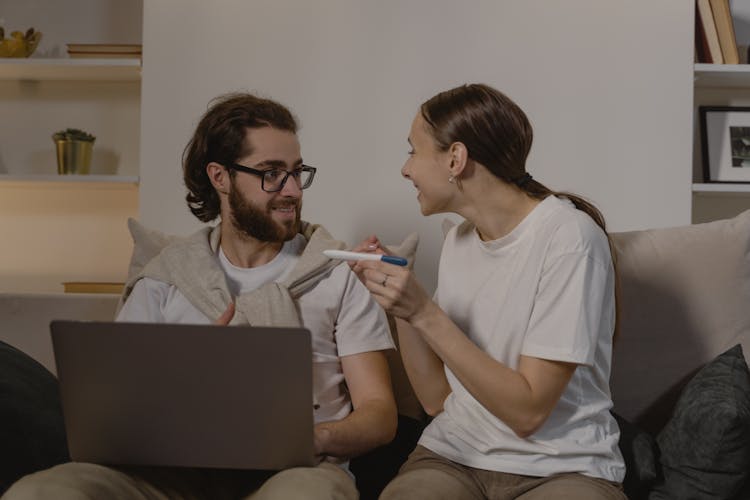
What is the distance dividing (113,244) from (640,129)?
5.90 feet

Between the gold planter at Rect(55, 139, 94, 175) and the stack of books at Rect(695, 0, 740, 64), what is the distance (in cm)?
200

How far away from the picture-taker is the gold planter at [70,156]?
10.0 ft

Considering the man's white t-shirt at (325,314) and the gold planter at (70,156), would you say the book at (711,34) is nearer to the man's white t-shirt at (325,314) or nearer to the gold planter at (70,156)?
the man's white t-shirt at (325,314)

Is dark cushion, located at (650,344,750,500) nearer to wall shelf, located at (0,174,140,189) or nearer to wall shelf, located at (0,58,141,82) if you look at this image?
wall shelf, located at (0,174,140,189)

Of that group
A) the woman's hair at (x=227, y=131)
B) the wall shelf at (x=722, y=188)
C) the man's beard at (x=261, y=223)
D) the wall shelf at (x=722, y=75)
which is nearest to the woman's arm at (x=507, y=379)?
the man's beard at (x=261, y=223)

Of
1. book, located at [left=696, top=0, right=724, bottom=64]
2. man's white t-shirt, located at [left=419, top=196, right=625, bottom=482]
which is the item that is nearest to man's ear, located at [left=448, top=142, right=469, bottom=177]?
man's white t-shirt, located at [left=419, top=196, right=625, bottom=482]

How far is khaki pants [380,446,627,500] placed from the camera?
1.53 meters

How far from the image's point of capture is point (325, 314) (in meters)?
1.99

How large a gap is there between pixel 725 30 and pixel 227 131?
1.65 meters

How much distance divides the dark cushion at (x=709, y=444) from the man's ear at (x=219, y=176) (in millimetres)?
1104

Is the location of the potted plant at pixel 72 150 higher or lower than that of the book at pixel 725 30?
lower

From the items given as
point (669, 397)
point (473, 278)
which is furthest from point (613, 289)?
point (669, 397)

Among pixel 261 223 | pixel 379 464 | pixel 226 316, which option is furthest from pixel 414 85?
pixel 379 464

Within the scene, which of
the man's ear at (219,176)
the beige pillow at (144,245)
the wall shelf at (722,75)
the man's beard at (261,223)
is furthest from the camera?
the wall shelf at (722,75)
